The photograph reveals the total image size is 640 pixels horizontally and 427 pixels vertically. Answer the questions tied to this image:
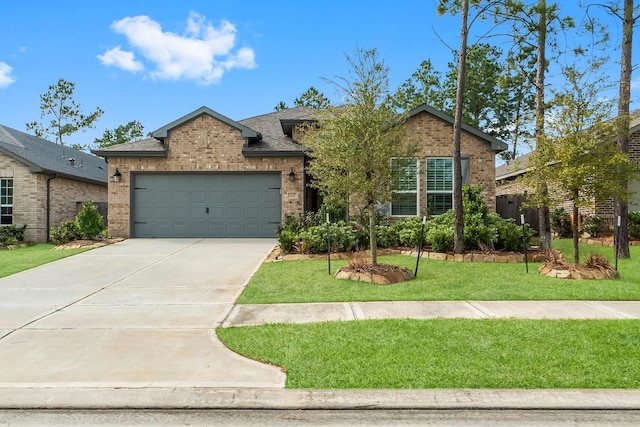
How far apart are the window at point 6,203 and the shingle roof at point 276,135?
9.47m

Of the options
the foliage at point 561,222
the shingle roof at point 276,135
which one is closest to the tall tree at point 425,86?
the shingle roof at point 276,135

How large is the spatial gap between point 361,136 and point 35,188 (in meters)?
14.5

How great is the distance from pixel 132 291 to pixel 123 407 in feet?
15.9

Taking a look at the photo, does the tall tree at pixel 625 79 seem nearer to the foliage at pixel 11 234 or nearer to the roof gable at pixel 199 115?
the roof gable at pixel 199 115

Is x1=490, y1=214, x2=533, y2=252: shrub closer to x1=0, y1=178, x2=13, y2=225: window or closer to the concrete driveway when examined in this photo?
the concrete driveway

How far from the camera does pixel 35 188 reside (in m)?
16.8

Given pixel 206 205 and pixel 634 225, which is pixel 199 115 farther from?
pixel 634 225

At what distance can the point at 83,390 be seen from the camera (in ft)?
12.2

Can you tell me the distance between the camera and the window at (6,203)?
1681cm

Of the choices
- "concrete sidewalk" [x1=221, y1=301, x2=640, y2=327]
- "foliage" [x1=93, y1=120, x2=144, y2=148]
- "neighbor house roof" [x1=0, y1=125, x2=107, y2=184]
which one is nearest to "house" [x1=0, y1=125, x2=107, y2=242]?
"neighbor house roof" [x1=0, y1=125, x2=107, y2=184]

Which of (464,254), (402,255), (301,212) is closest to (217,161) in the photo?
(301,212)

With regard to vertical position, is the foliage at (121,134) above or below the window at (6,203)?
above

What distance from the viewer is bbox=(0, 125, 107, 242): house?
16.7 m

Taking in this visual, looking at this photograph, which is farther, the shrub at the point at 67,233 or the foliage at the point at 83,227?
the shrub at the point at 67,233
